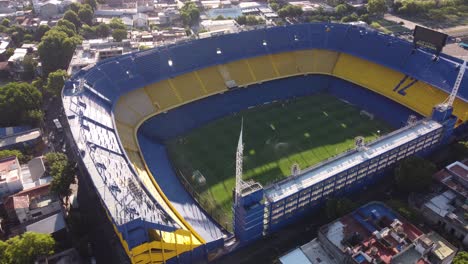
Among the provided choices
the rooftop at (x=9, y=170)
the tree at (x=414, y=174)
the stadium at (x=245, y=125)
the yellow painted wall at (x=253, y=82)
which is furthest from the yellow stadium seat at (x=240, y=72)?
the rooftop at (x=9, y=170)

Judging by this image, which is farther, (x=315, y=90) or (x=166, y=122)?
(x=315, y=90)

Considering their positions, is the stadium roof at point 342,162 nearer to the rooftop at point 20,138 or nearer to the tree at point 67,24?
the rooftop at point 20,138

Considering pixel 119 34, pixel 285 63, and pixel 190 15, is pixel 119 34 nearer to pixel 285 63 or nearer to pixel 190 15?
pixel 190 15

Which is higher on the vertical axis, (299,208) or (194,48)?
(194,48)

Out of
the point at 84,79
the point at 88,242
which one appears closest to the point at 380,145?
the point at 88,242

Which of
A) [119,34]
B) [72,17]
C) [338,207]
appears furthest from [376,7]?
[338,207]

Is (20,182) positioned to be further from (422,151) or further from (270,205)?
(422,151)
